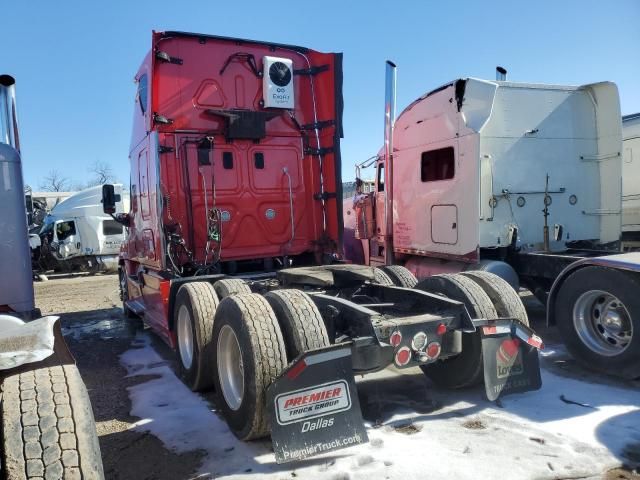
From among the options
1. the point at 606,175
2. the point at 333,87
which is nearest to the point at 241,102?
the point at 333,87

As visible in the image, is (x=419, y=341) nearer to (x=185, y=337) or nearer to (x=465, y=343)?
(x=465, y=343)

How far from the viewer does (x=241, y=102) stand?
6598 millimetres

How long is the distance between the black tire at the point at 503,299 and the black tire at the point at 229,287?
7.62 ft

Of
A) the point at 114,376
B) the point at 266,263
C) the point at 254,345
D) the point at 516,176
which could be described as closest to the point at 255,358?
the point at 254,345

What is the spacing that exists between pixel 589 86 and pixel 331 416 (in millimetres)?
6497

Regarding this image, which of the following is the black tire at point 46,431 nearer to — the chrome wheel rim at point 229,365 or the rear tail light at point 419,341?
the chrome wheel rim at point 229,365

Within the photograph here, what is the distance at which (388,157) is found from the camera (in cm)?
881

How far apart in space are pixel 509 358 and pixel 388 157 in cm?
531

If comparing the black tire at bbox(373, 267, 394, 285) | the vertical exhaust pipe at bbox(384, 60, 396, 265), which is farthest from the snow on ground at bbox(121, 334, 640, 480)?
the vertical exhaust pipe at bbox(384, 60, 396, 265)

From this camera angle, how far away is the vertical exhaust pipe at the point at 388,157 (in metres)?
8.34

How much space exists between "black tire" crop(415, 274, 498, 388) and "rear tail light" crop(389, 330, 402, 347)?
31.0 inches

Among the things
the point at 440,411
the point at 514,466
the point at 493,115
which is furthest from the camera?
the point at 493,115

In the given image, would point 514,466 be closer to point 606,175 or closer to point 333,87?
point 333,87

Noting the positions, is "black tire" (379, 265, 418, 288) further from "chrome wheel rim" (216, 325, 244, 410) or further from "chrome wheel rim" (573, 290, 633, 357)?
"chrome wheel rim" (216, 325, 244, 410)
